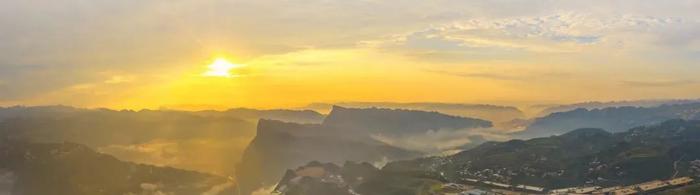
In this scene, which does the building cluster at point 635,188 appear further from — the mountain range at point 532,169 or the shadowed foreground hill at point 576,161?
the shadowed foreground hill at point 576,161

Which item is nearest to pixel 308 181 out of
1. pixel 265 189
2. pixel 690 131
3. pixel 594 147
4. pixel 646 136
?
pixel 265 189

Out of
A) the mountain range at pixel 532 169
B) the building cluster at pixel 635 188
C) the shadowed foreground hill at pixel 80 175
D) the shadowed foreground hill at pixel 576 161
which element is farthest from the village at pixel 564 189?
the shadowed foreground hill at pixel 80 175

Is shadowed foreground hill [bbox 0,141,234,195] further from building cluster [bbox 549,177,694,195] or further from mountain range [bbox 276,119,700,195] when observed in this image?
building cluster [bbox 549,177,694,195]

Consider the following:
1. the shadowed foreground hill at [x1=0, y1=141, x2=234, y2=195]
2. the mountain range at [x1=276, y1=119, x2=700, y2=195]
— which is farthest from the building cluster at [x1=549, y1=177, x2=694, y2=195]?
the shadowed foreground hill at [x1=0, y1=141, x2=234, y2=195]

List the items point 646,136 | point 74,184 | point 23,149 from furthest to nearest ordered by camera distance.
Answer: point 646,136 → point 23,149 → point 74,184

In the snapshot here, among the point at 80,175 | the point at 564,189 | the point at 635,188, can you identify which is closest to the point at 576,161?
the point at 564,189

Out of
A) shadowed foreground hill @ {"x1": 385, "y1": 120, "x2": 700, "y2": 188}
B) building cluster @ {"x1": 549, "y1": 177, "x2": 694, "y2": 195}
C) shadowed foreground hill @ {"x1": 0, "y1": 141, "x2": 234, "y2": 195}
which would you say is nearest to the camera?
building cluster @ {"x1": 549, "y1": 177, "x2": 694, "y2": 195}

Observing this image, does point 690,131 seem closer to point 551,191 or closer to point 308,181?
point 551,191
